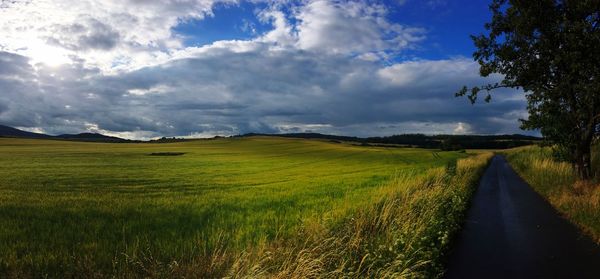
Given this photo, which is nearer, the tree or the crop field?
the crop field

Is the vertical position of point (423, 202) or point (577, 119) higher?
point (577, 119)

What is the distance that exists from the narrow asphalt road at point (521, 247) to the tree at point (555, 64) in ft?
16.6

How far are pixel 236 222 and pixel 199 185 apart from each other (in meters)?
15.2

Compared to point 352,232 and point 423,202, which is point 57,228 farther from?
point 423,202

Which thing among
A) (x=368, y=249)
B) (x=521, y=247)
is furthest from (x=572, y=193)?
(x=368, y=249)

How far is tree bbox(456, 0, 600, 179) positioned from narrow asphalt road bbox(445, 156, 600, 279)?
5.07 metres

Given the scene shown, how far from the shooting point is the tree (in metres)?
18.0

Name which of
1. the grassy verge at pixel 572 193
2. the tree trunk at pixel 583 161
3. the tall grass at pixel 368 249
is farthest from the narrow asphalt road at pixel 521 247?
the tree trunk at pixel 583 161

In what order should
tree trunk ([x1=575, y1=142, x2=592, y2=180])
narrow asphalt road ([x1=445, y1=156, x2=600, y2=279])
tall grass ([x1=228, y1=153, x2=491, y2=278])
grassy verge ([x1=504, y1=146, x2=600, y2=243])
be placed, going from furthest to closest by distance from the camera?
tree trunk ([x1=575, y1=142, x2=592, y2=180]), grassy verge ([x1=504, y1=146, x2=600, y2=243]), narrow asphalt road ([x1=445, y1=156, x2=600, y2=279]), tall grass ([x1=228, y1=153, x2=491, y2=278])

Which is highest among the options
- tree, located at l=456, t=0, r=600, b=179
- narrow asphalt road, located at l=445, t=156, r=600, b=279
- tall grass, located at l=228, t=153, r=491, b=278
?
tree, located at l=456, t=0, r=600, b=179

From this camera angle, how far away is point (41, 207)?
653 inches

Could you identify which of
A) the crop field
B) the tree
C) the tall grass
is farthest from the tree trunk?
the tall grass

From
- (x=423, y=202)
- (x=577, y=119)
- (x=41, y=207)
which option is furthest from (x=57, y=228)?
(x=577, y=119)

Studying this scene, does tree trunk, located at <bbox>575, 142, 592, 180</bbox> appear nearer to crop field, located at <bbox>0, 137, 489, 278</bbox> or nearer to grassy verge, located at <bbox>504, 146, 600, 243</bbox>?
grassy verge, located at <bbox>504, 146, 600, 243</bbox>
